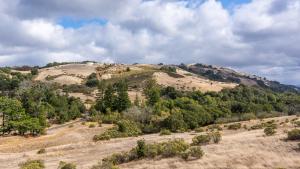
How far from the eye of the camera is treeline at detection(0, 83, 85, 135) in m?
80.4

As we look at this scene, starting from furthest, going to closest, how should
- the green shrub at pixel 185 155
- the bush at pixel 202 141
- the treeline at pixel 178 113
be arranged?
the treeline at pixel 178 113, the bush at pixel 202 141, the green shrub at pixel 185 155

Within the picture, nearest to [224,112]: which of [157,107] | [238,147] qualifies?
[157,107]

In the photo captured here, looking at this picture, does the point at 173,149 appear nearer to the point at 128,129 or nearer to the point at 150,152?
the point at 150,152

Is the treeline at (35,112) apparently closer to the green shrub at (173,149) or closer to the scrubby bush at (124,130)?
the scrubby bush at (124,130)

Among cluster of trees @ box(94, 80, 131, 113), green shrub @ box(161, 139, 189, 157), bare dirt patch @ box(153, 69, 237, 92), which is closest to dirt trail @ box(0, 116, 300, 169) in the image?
green shrub @ box(161, 139, 189, 157)

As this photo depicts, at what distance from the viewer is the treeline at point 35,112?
8044cm

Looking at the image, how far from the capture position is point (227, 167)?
34.9 metres

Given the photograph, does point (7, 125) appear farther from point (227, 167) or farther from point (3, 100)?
point (227, 167)

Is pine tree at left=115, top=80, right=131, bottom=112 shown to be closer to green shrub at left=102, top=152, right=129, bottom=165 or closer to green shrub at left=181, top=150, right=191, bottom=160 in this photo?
green shrub at left=102, top=152, right=129, bottom=165

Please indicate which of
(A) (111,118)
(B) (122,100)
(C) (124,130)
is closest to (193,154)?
(C) (124,130)

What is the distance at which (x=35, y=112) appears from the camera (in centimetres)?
9281

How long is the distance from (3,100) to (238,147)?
56078mm

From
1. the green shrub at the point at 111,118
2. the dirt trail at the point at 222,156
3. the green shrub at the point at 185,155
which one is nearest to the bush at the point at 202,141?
the dirt trail at the point at 222,156

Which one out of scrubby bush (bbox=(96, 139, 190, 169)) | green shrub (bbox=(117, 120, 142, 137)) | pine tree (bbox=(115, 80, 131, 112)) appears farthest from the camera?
pine tree (bbox=(115, 80, 131, 112))
